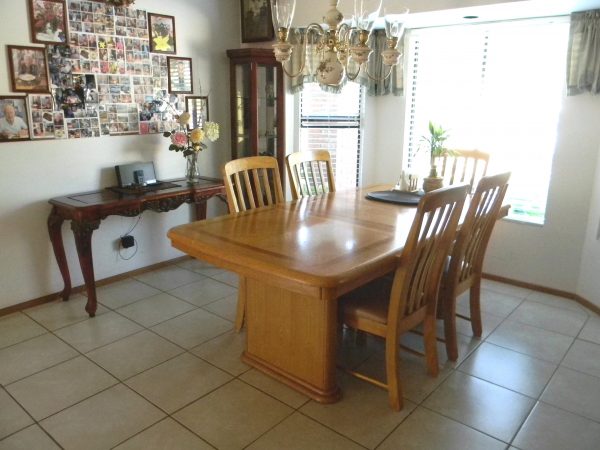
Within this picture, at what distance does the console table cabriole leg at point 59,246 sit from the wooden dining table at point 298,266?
4.24ft

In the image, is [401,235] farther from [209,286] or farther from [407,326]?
[209,286]

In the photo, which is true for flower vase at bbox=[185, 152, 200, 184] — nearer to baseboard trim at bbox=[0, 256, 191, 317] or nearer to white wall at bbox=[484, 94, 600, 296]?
baseboard trim at bbox=[0, 256, 191, 317]

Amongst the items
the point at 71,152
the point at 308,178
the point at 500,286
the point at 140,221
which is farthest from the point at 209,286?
the point at 500,286

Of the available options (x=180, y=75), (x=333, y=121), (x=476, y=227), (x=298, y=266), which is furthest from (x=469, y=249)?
(x=180, y=75)

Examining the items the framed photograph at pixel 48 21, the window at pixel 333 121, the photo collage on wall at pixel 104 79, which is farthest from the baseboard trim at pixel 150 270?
the framed photograph at pixel 48 21

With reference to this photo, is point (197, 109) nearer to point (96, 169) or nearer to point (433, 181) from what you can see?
point (96, 169)

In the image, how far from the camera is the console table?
2.96m

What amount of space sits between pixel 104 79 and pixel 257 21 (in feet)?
4.75

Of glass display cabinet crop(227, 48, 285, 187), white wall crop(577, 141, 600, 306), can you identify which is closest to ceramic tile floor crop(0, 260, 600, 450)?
white wall crop(577, 141, 600, 306)

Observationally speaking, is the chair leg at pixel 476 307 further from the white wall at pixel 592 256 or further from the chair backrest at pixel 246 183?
the chair backrest at pixel 246 183

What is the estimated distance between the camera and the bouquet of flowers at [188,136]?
144 inches

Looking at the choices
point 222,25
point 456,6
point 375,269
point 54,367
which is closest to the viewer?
point 375,269

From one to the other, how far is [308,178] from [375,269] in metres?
1.53

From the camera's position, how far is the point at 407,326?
2193 mm
